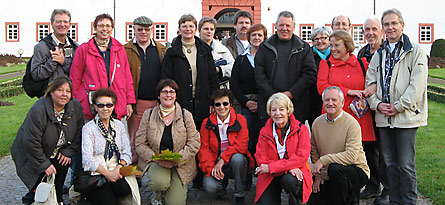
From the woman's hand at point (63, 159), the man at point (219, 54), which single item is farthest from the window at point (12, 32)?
the woman's hand at point (63, 159)

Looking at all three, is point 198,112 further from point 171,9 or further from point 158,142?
point 171,9

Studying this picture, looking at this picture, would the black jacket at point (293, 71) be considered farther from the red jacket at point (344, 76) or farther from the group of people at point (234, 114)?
the red jacket at point (344, 76)

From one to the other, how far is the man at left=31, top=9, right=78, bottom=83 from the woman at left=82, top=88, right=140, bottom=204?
1038mm

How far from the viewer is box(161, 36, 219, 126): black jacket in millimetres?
6262

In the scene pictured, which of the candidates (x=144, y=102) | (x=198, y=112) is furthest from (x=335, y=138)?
(x=144, y=102)

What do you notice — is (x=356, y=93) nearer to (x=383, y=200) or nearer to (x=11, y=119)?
(x=383, y=200)

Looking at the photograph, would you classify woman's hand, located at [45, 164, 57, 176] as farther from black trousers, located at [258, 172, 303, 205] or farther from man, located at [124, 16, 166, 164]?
black trousers, located at [258, 172, 303, 205]

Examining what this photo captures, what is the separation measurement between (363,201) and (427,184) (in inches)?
47.1

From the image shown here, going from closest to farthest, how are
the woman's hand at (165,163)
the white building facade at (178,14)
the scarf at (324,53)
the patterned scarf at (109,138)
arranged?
the patterned scarf at (109,138) → the woman's hand at (165,163) → the scarf at (324,53) → the white building facade at (178,14)

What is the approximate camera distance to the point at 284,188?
16.8 ft

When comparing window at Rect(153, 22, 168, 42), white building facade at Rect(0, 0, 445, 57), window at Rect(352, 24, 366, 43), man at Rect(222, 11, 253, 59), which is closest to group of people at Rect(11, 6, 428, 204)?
man at Rect(222, 11, 253, 59)

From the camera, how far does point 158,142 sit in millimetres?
5668

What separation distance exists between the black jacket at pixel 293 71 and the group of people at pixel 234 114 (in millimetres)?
14

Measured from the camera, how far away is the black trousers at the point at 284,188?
5.06 meters
